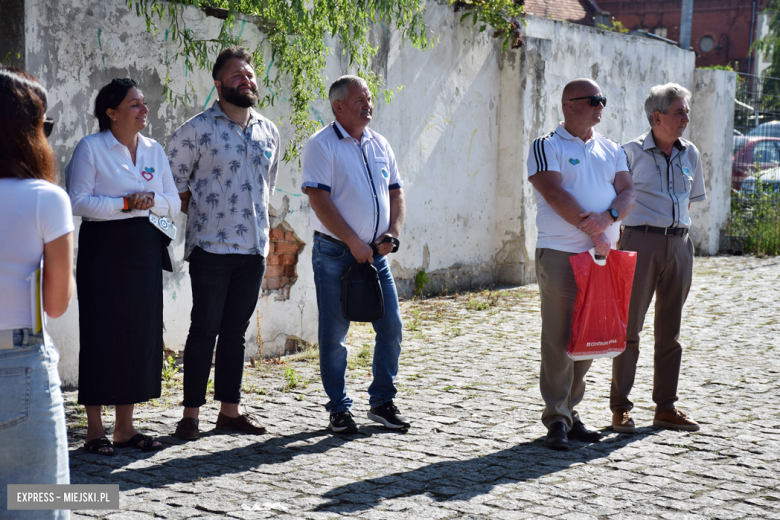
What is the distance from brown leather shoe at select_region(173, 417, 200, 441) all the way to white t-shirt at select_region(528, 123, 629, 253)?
2137mm

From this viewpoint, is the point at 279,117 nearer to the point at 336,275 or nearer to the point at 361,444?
the point at 336,275

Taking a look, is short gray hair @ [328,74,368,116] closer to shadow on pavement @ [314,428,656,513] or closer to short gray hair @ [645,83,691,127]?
short gray hair @ [645,83,691,127]

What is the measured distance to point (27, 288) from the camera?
7.53 feet

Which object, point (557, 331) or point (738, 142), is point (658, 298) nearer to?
point (557, 331)

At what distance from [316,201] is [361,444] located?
135 cm

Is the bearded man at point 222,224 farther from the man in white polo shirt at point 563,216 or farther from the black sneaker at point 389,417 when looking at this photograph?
the man in white polo shirt at point 563,216

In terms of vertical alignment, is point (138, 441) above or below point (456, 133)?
below

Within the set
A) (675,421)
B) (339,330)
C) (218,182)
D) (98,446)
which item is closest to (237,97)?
(218,182)

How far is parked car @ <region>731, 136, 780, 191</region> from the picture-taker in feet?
46.5

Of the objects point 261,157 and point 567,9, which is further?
point 567,9

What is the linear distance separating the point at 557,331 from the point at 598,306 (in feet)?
0.88

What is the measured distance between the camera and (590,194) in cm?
466

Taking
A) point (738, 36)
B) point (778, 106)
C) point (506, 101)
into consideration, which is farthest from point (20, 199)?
point (738, 36)

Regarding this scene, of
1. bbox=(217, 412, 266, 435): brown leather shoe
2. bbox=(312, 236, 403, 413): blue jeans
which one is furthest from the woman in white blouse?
bbox=(312, 236, 403, 413): blue jeans
